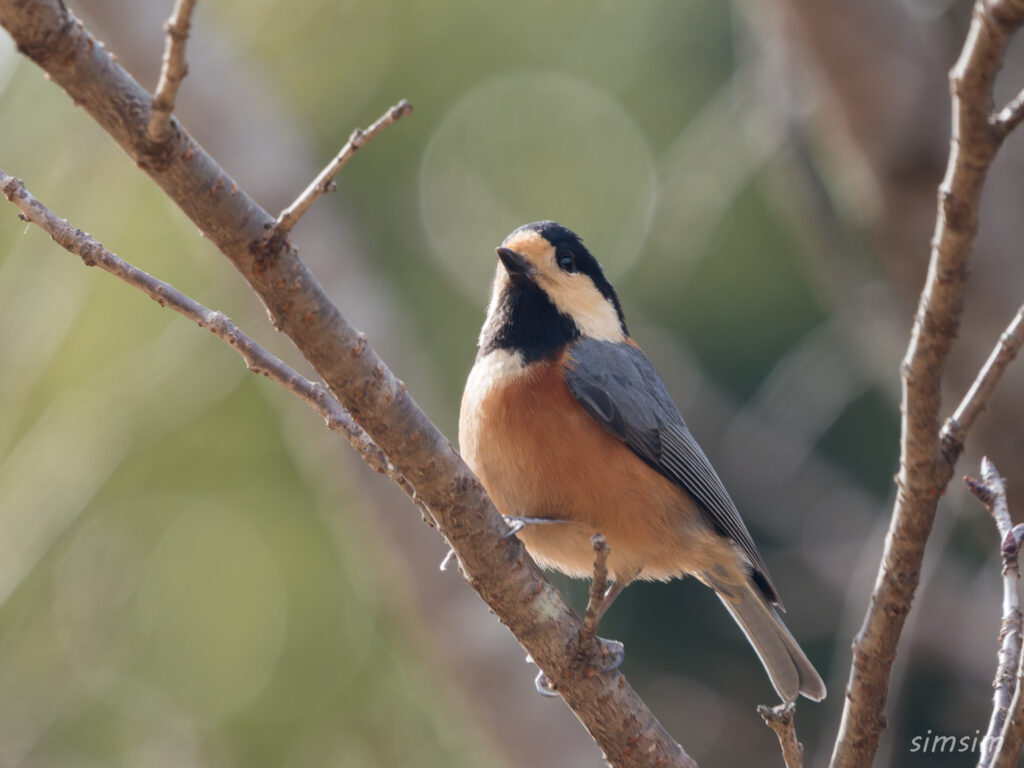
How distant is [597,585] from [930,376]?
0.94 meters

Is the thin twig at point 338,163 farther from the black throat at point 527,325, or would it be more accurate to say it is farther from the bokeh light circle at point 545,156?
the bokeh light circle at point 545,156

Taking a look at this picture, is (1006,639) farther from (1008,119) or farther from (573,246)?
(573,246)

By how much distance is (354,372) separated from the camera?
8.06 ft

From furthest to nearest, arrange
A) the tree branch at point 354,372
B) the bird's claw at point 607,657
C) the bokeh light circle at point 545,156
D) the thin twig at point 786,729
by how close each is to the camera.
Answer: the bokeh light circle at point 545,156 < the bird's claw at point 607,657 < the thin twig at point 786,729 < the tree branch at point 354,372

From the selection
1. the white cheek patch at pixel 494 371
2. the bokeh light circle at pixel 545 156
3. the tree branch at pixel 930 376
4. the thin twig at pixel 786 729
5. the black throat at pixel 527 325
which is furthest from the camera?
the bokeh light circle at pixel 545 156

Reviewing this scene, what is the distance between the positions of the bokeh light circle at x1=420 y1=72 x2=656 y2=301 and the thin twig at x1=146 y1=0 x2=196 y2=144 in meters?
6.09

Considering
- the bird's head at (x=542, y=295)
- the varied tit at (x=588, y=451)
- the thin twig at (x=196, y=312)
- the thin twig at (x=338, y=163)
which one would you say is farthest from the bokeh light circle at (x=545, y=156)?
the thin twig at (x=338, y=163)

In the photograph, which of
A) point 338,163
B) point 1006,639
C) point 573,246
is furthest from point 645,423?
point 338,163

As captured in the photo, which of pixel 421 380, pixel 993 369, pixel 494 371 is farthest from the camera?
pixel 421 380

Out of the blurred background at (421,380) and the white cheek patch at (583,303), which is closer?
the white cheek patch at (583,303)

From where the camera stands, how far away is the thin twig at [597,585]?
2.53 metres

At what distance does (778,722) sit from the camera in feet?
8.52

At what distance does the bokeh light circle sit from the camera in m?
8.53

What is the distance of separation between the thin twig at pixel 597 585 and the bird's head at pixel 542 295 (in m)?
1.55
